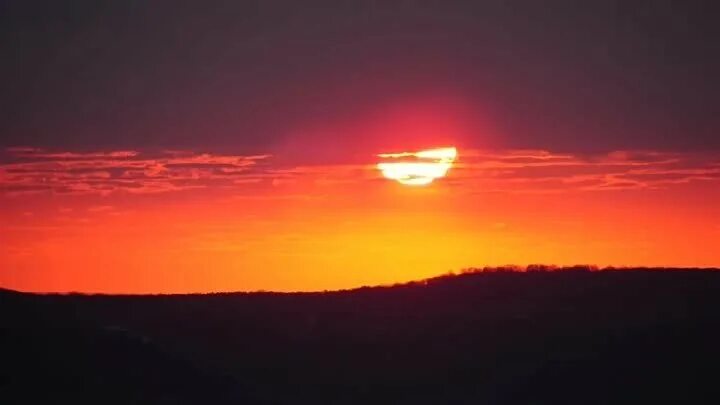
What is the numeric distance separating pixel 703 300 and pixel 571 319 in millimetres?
4598

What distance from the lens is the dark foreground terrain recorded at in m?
42.0

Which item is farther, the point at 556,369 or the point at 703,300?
the point at 703,300

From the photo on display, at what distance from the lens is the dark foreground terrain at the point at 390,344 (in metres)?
42.0

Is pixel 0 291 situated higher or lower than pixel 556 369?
higher

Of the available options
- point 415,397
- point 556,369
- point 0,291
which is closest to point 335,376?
point 415,397

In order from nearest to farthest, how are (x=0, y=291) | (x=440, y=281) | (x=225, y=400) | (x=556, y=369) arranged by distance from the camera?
(x=225, y=400) < (x=556, y=369) < (x=0, y=291) < (x=440, y=281)

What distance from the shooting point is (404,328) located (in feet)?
160

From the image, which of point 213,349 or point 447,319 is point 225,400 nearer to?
point 213,349

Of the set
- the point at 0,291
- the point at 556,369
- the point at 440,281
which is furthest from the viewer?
the point at 440,281

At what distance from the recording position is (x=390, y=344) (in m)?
47.4

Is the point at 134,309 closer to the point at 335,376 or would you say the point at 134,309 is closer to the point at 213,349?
the point at 213,349

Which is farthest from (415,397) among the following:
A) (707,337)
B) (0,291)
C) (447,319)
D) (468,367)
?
Result: (0,291)

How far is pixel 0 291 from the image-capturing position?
156 feet

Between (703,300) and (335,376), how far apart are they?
12.4m
